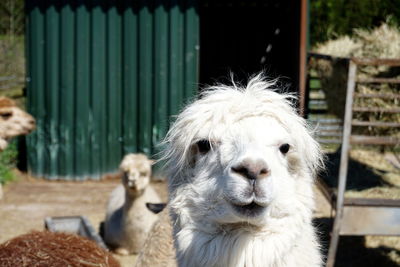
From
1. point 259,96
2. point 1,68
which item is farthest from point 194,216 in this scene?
point 1,68

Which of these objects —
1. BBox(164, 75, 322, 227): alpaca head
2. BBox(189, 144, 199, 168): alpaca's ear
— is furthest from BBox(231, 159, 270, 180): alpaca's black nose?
BBox(189, 144, 199, 168): alpaca's ear

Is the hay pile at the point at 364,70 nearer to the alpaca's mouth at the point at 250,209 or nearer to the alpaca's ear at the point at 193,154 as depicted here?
the alpaca's ear at the point at 193,154

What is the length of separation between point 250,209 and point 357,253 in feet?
15.7

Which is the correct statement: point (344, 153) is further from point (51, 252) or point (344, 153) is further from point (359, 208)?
point (51, 252)

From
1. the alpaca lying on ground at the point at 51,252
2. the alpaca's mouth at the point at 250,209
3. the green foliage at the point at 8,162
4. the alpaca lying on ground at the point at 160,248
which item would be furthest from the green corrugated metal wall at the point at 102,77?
the alpaca's mouth at the point at 250,209

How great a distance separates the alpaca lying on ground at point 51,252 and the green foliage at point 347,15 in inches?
263

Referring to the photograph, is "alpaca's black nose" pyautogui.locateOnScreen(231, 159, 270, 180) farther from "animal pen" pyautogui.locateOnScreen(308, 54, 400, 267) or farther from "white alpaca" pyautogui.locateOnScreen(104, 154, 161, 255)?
"white alpaca" pyautogui.locateOnScreen(104, 154, 161, 255)

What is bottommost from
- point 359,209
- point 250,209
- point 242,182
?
point 359,209

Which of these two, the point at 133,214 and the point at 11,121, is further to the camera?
the point at 11,121

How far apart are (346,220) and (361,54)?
259 centimetres

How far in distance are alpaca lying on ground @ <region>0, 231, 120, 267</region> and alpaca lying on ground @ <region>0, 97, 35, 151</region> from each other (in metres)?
3.53

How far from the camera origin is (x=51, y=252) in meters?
4.18

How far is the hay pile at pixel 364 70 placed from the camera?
629 centimetres

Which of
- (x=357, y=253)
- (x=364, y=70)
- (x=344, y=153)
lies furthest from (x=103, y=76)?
(x=344, y=153)
